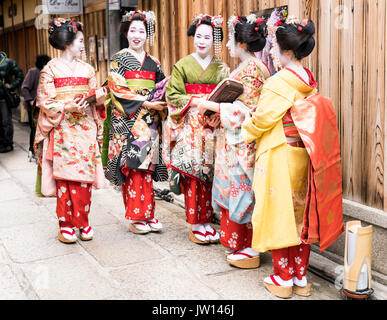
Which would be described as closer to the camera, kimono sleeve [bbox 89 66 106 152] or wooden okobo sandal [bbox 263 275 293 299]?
wooden okobo sandal [bbox 263 275 293 299]

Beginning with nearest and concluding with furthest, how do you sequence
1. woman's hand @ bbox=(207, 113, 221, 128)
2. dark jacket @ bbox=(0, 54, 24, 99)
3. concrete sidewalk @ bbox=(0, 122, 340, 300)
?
1. concrete sidewalk @ bbox=(0, 122, 340, 300)
2. woman's hand @ bbox=(207, 113, 221, 128)
3. dark jacket @ bbox=(0, 54, 24, 99)

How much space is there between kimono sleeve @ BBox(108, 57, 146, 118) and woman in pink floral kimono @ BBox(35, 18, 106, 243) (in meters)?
0.18

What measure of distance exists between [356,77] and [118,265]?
9.00ft

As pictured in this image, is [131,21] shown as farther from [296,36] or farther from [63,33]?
[296,36]

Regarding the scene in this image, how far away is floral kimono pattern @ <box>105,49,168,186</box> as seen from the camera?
5.11 m

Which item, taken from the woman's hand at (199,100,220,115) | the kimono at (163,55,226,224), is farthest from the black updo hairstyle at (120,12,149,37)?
the woman's hand at (199,100,220,115)

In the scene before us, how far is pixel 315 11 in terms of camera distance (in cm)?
434

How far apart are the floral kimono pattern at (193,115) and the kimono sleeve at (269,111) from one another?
1165mm

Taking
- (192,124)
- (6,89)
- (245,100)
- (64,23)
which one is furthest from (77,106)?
(6,89)

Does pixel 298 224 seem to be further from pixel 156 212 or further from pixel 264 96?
pixel 156 212

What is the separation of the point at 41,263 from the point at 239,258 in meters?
1.90

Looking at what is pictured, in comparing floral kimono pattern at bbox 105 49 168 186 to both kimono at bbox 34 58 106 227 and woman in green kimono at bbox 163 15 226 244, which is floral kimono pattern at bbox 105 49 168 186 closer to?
kimono at bbox 34 58 106 227

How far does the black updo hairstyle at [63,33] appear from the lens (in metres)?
4.91
